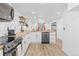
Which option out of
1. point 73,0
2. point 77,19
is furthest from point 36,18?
point 73,0

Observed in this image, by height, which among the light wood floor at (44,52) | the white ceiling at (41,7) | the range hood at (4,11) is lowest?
the light wood floor at (44,52)

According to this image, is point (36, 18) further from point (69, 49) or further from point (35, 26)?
point (69, 49)

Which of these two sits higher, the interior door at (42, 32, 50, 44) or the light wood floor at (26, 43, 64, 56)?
the interior door at (42, 32, 50, 44)

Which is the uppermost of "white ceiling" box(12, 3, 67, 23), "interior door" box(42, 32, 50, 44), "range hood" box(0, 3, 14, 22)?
"white ceiling" box(12, 3, 67, 23)

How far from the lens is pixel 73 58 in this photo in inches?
28.6

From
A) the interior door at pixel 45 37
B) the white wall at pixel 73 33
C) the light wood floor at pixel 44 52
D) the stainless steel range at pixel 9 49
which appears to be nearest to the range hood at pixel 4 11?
the stainless steel range at pixel 9 49

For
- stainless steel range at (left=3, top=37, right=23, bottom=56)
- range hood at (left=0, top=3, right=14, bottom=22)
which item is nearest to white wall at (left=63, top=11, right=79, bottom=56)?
stainless steel range at (left=3, top=37, right=23, bottom=56)

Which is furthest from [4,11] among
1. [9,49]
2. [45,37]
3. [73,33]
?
[45,37]

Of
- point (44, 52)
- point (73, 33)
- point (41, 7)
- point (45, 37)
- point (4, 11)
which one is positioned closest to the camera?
point (4, 11)

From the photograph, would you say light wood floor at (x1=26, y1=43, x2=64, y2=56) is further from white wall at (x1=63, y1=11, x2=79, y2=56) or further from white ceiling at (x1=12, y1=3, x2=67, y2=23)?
white ceiling at (x1=12, y1=3, x2=67, y2=23)

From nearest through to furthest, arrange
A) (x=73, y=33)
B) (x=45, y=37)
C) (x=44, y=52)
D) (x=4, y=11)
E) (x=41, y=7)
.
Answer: (x=4, y=11) → (x=73, y=33) → (x=44, y=52) → (x=41, y=7) → (x=45, y=37)

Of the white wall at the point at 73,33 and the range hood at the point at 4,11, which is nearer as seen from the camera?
the range hood at the point at 4,11

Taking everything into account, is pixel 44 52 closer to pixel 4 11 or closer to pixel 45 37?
pixel 45 37

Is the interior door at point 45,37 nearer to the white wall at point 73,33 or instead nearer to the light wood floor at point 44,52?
the light wood floor at point 44,52
